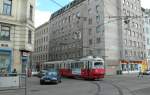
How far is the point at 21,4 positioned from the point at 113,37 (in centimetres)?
3389

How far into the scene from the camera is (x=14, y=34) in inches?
1238

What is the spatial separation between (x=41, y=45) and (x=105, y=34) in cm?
3929

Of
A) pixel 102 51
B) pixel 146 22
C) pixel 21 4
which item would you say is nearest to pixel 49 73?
pixel 21 4

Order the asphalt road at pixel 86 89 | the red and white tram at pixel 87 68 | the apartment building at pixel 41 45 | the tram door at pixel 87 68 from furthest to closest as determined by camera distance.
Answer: the apartment building at pixel 41 45, the tram door at pixel 87 68, the red and white tram at pixel 87 68, the asphalt road at pixel 86 89

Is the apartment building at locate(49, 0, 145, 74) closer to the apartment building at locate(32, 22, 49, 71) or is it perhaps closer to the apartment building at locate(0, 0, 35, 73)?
the apartment building at locate(32, 22, 49, 71)

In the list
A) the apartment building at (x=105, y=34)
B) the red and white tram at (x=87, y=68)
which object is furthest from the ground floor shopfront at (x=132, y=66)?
the red and white tram at (x=87, y=68)

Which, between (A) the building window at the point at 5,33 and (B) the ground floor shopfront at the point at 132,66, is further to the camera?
(B) the ground floor shopfront at the point at 132,66

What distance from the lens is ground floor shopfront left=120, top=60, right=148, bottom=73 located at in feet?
214

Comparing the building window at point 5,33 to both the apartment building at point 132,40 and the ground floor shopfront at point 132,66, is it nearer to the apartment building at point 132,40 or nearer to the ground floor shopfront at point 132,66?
the apartment building at point 132,40

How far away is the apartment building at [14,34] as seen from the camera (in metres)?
30.3

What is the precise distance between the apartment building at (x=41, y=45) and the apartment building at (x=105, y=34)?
41.2ft

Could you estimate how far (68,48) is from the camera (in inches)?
2874

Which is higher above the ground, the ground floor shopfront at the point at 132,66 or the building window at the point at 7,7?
the building window at the point at 7,7

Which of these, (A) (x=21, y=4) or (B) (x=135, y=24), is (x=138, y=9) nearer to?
(B) (x=135, y=24)
